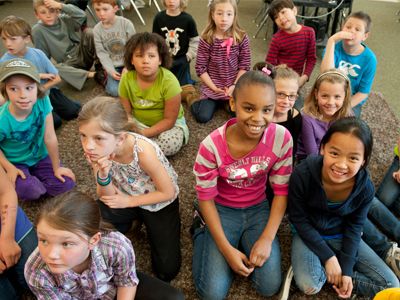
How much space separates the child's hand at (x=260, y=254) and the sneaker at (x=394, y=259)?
0.50m

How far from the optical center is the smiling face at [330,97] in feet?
5.14

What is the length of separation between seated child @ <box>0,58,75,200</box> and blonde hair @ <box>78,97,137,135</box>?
21.6 inches

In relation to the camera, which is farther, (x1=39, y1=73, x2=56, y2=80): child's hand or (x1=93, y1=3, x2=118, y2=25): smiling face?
(x1=93, y1=3, x2=118, y2=25): smiling face

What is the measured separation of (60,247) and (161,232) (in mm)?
582

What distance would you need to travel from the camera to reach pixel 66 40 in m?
2.70

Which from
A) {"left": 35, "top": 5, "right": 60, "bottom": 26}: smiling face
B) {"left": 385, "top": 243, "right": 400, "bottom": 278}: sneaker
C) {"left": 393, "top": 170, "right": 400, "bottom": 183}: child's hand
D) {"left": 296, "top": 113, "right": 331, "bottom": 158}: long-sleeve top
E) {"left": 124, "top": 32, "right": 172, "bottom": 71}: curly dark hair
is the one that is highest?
{"left": 124, "top": 32, "right": 172, "bottom": 71}: curly dark hair

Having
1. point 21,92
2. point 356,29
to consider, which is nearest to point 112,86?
point 21,92

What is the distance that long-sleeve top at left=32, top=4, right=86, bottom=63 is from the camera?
2.56 metres

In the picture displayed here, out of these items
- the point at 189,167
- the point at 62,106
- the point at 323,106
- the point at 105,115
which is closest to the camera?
the point at 105,115

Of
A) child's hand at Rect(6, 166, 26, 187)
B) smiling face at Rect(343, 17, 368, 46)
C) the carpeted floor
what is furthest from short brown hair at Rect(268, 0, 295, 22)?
child's hand at Rect(6, 166, 26, 187)

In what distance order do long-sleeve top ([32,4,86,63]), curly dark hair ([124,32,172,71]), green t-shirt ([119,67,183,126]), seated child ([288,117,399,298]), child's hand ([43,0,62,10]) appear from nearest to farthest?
seated child ([288,117,399,298]), curly dark hair ([124,32,172,71]), green t-shirt ([119,67,183,126]), child's hand ([43,0,62,10]), long-sleeve top ([32,4,86,63])

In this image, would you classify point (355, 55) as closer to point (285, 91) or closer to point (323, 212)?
point (285, 91)

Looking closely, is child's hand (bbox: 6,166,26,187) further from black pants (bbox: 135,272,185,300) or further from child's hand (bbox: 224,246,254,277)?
child's hand (bbox: 224,246,254,277)

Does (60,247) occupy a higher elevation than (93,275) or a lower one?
higher
